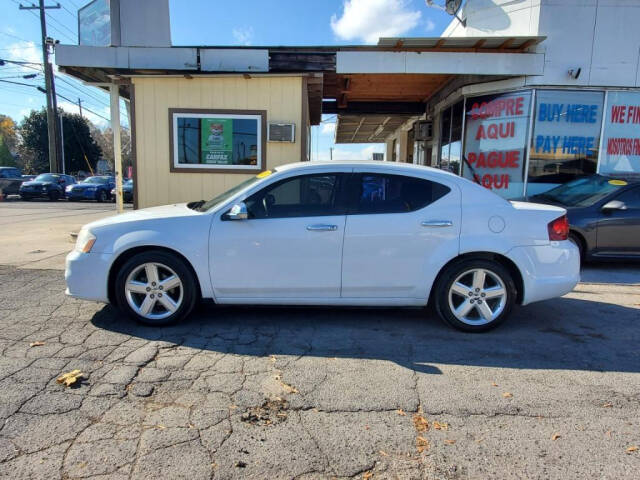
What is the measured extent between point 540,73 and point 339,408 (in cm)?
841

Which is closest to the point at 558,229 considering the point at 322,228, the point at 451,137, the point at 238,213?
the point at 322,228

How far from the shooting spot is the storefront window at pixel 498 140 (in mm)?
9070

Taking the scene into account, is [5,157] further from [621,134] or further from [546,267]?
[546,267]

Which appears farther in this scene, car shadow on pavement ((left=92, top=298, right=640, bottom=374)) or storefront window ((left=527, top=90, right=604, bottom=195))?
storefront window ((left=527, top=90, right=604, bottom=195))

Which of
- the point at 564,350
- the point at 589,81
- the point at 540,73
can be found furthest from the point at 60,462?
the point at 589,81

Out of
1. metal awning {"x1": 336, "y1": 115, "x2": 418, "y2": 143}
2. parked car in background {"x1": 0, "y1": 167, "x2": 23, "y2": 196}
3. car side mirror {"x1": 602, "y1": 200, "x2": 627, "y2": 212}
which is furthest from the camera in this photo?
parked car in background {"x1": 0, "y1": 167, "x2": 23, "y2": 196}

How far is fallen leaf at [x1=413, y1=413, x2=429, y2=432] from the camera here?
2.61 metres

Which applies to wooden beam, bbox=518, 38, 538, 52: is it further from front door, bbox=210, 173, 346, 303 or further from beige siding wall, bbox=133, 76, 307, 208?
front door, bbox=210, 173, 346, 303

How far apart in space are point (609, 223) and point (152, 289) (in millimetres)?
6715

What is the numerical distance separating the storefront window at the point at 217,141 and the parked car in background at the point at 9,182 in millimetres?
21725

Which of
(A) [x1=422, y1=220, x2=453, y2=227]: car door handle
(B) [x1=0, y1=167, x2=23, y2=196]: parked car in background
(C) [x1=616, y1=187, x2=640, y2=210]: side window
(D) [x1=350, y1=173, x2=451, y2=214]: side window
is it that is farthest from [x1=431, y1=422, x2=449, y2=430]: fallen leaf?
(B) [x1=0, y1=167, x2=23, y2=196]: parked car in background

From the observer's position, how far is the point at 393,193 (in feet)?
13.6

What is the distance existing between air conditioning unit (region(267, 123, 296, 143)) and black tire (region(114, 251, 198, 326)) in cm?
450

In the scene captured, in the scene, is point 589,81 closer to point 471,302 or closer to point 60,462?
point 471,302
